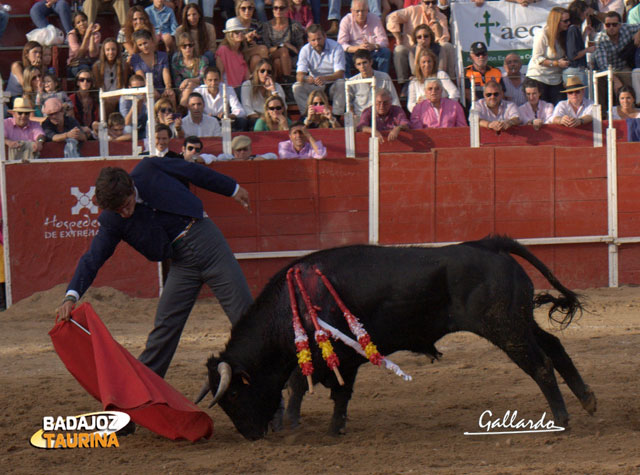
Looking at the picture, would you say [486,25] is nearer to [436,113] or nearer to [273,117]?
[436,113]

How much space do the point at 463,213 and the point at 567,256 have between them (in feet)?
3.75

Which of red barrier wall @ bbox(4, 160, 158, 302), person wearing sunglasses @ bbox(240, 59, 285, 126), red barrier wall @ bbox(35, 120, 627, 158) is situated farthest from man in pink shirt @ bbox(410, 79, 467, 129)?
red barrier wall @ bbox(4, 160, 158, 302)

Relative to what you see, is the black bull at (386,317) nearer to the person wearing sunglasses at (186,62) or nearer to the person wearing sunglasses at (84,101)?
the person wearing sunglasses at (84,101)

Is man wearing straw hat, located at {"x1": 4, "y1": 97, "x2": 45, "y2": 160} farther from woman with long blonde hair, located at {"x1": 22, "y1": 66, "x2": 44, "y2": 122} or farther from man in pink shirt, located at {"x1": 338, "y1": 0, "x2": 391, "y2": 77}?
man in pink shirt, located at {"x1": 338, "y1": 0, "x2": 391, "y2": 77}

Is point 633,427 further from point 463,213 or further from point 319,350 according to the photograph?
point 463,213

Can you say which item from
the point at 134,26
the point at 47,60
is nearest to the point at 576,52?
the point at 134,26

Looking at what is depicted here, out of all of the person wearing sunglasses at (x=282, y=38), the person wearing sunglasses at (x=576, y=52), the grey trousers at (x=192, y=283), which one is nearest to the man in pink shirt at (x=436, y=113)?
the person wearing sunglasses at (x=576, y=52)

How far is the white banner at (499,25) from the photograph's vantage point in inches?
472

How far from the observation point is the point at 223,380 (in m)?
4.42

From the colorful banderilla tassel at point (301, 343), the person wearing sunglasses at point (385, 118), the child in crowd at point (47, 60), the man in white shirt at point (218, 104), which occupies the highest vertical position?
the child in crowd at point (47, 60)

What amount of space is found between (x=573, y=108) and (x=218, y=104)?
3.79 metres

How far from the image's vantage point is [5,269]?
9039 mm

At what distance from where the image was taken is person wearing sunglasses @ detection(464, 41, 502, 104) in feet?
35.6

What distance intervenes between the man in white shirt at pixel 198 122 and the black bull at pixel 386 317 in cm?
528
